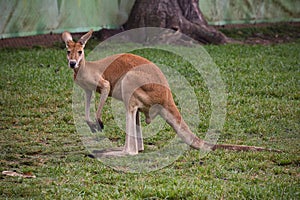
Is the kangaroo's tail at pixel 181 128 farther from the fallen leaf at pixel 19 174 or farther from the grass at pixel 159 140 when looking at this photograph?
the fallen leaf at pixel 19 174

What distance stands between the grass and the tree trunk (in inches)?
56.3

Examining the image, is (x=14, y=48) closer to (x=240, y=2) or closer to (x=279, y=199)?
(x=240, y=2)

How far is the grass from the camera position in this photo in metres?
4.99

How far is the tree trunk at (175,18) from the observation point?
504 inches

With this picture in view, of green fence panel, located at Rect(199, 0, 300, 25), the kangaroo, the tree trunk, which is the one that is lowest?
green fence panel, located at Rect(199, 0, 300, 25)

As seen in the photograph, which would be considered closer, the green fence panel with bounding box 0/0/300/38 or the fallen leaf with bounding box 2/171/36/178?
the fallen leaf with bounding box 2/171/36/178

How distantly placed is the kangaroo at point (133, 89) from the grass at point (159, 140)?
1.06ft

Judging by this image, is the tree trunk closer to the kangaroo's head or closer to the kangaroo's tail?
the kangaroo's head

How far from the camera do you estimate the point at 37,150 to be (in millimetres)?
6348

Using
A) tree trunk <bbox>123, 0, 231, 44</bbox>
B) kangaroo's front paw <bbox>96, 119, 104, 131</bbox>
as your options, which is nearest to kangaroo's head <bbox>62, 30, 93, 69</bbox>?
kangaroo's front paw <bbox>96, 119, 104, 131</bbox>

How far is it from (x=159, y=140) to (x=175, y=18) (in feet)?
21.0

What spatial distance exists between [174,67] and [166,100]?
164 inches

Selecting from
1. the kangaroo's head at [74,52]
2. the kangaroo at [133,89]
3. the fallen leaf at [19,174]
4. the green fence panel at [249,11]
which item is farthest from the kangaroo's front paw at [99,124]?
the green fence panel at [249,11]

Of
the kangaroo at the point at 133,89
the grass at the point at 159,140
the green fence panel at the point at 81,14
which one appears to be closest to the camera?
the grass at the point at 159,140
